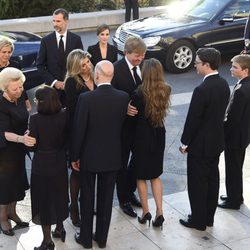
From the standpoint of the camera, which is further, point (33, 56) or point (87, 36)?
point (87, 36)

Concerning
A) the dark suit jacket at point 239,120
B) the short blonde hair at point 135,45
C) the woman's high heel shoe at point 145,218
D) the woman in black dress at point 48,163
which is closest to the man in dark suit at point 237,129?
the dark suit jacket at point 239,120

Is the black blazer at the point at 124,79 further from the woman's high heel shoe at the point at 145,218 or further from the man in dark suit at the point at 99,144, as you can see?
the woman's high heel shoe at the point at 145,218

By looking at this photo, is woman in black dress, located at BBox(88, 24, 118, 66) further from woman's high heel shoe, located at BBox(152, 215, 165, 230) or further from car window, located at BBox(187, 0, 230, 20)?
car window, located at BBox(187, 0, 230, 20)

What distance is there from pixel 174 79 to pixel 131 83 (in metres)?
5.51

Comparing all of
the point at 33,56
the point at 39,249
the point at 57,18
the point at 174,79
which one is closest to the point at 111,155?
the point at 39,249

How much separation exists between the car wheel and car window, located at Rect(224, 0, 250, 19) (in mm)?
1217

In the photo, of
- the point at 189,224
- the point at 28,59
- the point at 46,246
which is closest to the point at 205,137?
the point at 189,224

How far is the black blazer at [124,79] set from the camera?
16.8 feet

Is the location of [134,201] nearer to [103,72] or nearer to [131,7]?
[103,72]

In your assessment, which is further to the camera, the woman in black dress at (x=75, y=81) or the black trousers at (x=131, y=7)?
the black trousers at (x=131, y=7)

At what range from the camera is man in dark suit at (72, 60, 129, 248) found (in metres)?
4.36

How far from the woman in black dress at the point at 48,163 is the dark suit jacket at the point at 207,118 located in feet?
3.95

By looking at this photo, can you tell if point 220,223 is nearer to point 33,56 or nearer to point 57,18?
point 57,18

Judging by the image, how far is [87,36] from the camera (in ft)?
47.5
